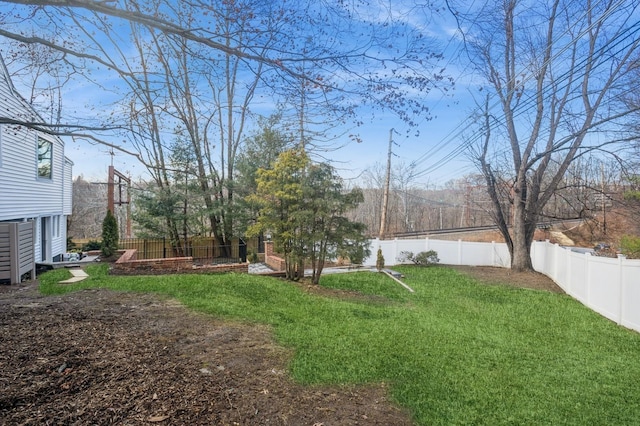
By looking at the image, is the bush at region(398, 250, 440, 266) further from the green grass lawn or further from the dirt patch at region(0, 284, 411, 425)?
the dirt patch at region(0, 284, 411, 425)

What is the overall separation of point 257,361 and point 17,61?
551cm

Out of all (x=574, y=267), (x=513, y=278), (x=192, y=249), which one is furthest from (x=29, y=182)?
(x=574, y=267)

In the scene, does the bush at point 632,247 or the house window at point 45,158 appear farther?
the house window at point 45,158

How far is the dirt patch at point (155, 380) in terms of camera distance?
2.64 meters

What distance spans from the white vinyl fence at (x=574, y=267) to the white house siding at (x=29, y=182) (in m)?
11.8

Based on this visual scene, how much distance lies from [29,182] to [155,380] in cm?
Answer: 1241

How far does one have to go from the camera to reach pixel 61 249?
16297 millimetres

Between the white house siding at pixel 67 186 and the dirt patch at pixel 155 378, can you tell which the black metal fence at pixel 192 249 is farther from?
the dirt patch at pixel 155 378

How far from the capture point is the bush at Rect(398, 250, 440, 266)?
15773 millimetres

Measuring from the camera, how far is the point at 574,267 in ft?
33.6

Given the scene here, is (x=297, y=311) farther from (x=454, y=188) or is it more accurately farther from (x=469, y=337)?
(x=454, y=188)

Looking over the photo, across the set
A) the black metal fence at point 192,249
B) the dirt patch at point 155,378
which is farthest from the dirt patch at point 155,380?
the black metal fence at point 192,249

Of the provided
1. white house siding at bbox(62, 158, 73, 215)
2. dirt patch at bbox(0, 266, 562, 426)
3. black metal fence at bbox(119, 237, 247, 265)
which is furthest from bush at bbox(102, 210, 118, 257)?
dirt patch at bbox(0, 266, 562, 426)

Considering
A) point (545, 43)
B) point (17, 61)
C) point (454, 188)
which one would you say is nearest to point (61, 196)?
point (17, 61)
